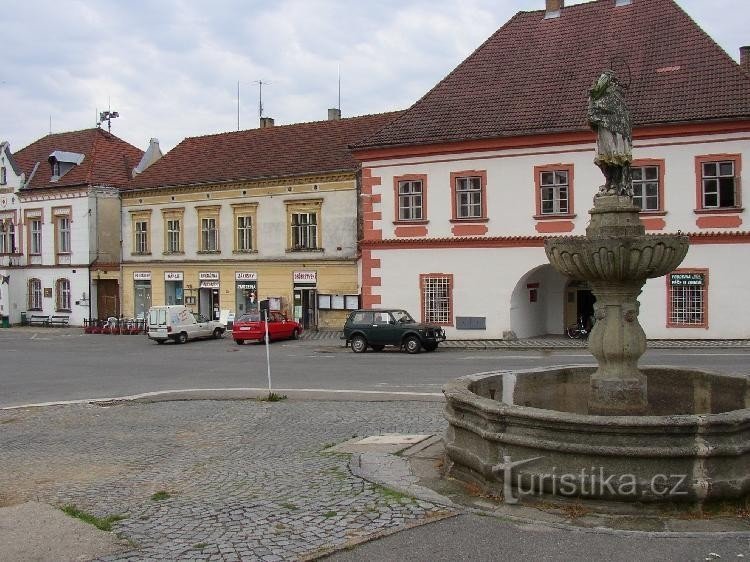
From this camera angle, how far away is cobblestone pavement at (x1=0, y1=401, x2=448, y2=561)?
21.9 ft

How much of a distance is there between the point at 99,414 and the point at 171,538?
26.3 feet

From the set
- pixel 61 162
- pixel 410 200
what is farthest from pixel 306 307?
pixel 61 162

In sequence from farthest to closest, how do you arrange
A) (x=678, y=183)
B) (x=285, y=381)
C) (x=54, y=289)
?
(x=54, y=289), (x=678, y=183), (x=285, y=381)

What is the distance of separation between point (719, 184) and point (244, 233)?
70.5 ft

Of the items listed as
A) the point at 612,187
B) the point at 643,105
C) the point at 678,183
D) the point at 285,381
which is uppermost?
the point at 643,105

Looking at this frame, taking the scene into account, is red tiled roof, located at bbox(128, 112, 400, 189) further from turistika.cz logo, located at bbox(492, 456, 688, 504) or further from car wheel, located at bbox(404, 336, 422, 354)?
turistika.cz logo, located at bbox(492, 456, 688, 504)

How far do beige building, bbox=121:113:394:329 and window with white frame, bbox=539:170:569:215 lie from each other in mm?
9392

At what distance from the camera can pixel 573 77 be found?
3011 centimetres

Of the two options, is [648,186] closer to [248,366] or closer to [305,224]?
[248,366]

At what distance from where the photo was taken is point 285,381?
18797mm

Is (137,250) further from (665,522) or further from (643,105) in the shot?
(665,522)

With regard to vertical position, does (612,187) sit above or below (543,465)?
above

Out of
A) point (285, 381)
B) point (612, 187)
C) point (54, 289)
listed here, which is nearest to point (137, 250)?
point (54, 289)

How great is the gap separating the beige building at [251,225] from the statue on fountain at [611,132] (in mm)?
26395
